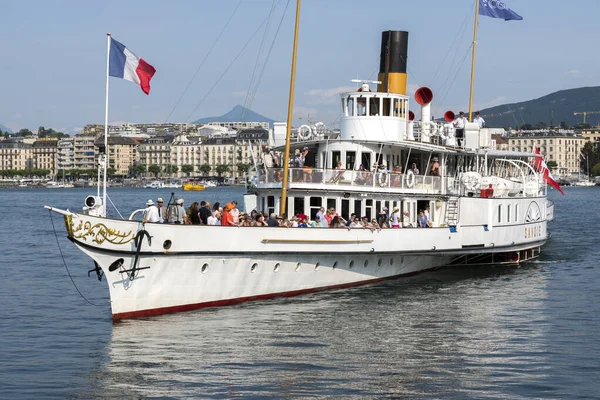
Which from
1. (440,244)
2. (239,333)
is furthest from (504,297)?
(239,333)

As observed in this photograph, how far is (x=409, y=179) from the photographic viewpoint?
3269 centimetres

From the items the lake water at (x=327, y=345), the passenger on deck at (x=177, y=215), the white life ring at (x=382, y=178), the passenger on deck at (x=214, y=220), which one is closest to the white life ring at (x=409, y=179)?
the white life ring at (x=382, y=178)

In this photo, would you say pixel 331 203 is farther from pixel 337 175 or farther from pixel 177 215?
pixel 177 215

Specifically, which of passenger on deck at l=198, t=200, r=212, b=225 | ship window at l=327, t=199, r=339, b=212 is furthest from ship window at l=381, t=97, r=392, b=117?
passenger on deck at l=198, t=200, r=212, b=225

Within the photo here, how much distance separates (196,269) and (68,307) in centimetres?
637

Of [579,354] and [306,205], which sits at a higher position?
[306,205]

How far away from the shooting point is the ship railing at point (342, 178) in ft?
100

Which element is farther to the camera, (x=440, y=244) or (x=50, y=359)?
(x=440, y=244)

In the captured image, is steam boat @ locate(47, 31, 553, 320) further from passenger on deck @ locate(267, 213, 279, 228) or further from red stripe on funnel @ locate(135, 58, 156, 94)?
red stripe on funnel @ locate(135, 58, 156, 94)

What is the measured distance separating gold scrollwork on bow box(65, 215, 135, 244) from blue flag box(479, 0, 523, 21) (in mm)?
23474

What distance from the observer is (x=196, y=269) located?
85.5ft

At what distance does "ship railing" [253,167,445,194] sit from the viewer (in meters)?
30.6

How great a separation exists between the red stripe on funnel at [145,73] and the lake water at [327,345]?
6.22 meters

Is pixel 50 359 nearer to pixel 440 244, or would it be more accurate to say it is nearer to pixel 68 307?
pixel 68 307
